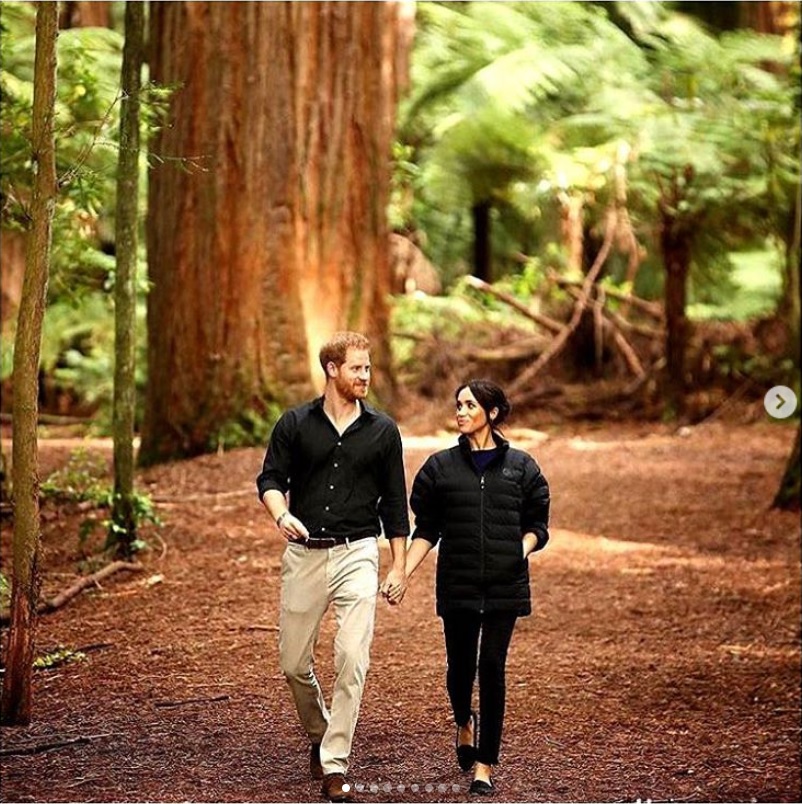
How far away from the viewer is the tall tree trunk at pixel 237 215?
39.0ft

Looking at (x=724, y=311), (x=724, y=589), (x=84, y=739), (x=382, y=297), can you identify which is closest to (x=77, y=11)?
(x=382, y=297)

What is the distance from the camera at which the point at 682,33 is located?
59.0ft

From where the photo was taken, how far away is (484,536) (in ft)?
17.2

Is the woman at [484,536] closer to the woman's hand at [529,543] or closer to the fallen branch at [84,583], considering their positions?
the woman's hand at [529,543]

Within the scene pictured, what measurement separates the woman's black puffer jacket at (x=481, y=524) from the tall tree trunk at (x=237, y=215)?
6.81 meters

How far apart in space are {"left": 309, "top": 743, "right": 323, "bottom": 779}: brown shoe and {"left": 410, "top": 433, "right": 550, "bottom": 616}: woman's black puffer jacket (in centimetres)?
72

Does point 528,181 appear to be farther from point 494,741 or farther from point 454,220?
point 494,741

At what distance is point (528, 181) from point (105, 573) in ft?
36.8

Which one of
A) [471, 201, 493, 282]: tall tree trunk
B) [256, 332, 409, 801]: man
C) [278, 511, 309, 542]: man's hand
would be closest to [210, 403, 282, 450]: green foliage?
[256, 332, 409, 801]: man

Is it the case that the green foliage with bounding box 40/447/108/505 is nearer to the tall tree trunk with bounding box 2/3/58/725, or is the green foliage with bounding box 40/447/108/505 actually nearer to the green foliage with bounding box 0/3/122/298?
the green foliage with bounding box 0/3/122/298

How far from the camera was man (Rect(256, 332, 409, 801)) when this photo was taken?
5129mm

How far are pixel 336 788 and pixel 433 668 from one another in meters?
1.96

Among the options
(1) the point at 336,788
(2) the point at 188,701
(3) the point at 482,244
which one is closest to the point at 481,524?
(1) the point at 336,788

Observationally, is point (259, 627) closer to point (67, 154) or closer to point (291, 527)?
point (291, 527)
